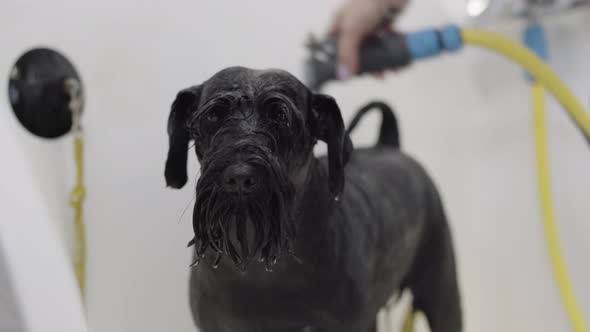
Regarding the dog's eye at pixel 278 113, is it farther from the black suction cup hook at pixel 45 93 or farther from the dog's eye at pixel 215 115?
the black suction cup hook at pixel 45 93

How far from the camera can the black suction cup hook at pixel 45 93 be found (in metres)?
0.43

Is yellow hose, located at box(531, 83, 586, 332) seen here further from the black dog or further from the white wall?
the black dog

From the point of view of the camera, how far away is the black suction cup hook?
16.8 inches

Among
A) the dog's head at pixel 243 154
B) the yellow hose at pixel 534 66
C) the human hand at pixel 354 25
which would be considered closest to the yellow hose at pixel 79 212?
the dog's head at pixel 243 154

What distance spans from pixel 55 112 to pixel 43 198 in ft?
0.22

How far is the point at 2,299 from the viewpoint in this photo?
0.35 metres

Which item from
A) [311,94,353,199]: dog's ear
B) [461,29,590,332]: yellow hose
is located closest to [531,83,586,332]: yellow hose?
[461,29,590,332]: yellow hose

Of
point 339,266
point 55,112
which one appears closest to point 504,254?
point 339,266

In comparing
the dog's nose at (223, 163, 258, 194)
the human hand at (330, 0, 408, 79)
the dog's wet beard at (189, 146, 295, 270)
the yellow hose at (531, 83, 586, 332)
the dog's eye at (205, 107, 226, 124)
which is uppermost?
the human hand at (330, 0, 408, 79)

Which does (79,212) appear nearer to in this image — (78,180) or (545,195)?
(78,180)

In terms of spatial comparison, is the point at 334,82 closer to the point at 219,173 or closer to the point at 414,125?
the point at 414,125

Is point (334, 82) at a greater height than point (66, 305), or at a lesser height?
greater

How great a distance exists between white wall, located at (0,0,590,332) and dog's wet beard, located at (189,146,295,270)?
0.06 m

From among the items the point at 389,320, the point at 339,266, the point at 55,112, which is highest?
the point at 55,112
